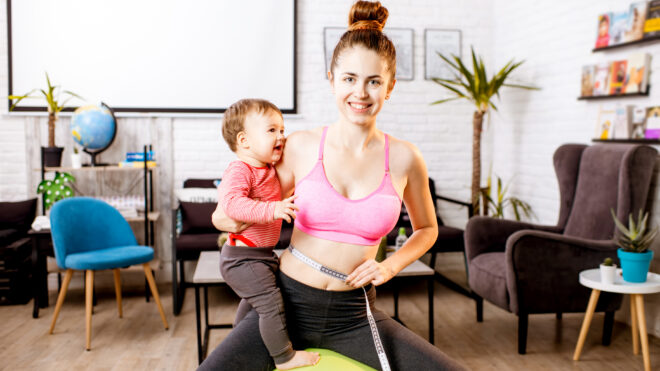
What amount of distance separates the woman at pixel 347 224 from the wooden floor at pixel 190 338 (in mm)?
1758

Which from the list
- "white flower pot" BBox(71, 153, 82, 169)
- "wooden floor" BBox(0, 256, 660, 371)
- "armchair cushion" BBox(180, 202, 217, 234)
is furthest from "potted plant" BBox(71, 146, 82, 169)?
"wooden floor" BBox(0, 256, 660, 371)

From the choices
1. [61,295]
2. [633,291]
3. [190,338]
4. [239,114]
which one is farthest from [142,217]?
[633,291]

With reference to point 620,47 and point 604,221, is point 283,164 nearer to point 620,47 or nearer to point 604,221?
point 604,221

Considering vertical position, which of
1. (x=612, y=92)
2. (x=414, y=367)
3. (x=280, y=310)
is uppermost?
(x=612, y=92)

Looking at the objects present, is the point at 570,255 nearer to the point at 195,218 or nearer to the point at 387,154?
the point at 387,154

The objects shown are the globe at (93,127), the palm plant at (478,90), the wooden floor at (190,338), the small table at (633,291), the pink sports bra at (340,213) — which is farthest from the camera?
the palm plant at (478,90)

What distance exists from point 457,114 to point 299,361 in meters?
4.09

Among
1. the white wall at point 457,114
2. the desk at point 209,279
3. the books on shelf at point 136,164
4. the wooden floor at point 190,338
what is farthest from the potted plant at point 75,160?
the desk at point 209,279

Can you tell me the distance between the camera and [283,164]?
1437 millimetres

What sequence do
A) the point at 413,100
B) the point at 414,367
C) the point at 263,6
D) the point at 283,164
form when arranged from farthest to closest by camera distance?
1. the point at 413,100
2. the point at 263,6
3. the point at 283,164
4. the point at 414,367

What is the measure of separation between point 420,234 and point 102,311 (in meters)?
3.07

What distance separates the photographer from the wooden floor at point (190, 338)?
294 centimetres

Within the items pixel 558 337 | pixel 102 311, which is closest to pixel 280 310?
pixel 558 337

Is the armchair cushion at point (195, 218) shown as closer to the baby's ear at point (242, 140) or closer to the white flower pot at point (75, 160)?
the white flower pot at point (75, 160)
